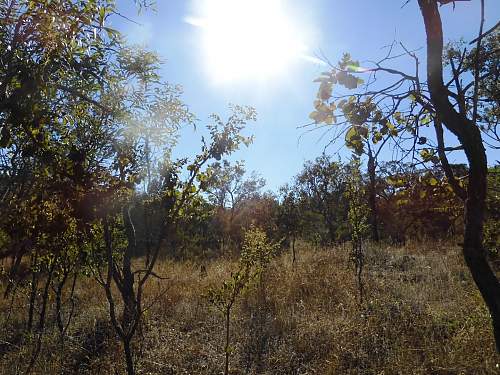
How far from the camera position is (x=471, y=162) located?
7.50 feet

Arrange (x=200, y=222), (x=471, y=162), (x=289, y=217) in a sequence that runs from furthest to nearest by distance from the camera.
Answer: (x=289, y=217)
(x=200, y=222)
(x=471, y=162)

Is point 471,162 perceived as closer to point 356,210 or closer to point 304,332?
point 304,332

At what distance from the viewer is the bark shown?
2.27 m

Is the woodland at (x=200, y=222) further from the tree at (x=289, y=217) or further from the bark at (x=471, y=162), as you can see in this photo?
the tree at (x=289, y=217)

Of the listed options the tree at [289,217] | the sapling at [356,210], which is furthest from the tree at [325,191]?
the sapling at [356,210]

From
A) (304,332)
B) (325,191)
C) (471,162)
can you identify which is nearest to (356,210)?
(304,332)

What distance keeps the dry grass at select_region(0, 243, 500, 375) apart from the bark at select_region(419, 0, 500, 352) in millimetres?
2047

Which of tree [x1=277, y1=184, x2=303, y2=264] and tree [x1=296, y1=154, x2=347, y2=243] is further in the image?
tree [x1=296, y1=154, x2=347, y2=243]

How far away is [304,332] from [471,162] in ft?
12.6

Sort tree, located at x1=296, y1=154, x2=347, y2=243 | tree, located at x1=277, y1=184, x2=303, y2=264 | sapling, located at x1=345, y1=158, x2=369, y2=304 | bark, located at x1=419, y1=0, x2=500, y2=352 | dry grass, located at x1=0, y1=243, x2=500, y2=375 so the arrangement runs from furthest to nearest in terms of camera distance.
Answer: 1. tree, located at x1=296, y1=154, x2=347, y2=243
2. tree, located at x1=277, y1=184, x2=303, y2=264
3. sapling, located at x1=345, y1=158, x2=369, y2=304
4. dry grass, located at x1=0, y1=243, x2=500, y2=375
5. bark, located at x1=419, y1=0, x2=500, y2=352

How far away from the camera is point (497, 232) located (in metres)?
4.91

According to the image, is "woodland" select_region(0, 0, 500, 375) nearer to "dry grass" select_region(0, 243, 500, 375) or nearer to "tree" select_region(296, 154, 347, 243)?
"dry grass" select_region(0, 243, 500, 375)

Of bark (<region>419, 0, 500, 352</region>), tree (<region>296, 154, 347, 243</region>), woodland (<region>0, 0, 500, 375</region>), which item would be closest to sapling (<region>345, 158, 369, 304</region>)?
woodland (<region>0, 0, 500, 375</region>)

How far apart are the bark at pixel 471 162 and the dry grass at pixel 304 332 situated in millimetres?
2047
